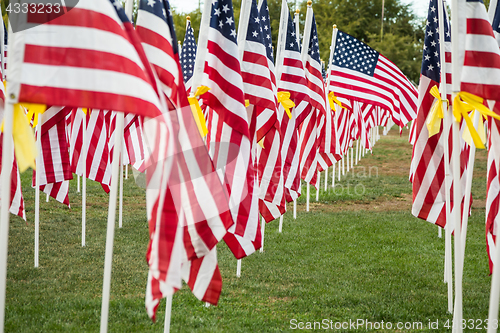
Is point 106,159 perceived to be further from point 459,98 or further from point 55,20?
point 459,98

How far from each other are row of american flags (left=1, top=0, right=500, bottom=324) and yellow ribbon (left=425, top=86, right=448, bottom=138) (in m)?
0.22

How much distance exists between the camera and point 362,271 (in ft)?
25.0

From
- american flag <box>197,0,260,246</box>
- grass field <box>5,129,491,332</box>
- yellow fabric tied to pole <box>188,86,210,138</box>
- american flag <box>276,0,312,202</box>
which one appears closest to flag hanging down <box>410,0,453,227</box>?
grass field <box>5,129,491,332</box>

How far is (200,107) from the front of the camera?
5543 millimetres

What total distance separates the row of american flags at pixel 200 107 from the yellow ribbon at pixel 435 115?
0.22 meters

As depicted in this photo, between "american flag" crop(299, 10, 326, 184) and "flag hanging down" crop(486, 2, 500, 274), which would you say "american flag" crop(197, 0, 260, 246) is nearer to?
"flag hanging down" crop(486, 2, 500, 274)

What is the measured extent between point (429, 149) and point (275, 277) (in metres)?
2.77

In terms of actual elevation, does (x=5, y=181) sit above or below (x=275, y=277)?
above

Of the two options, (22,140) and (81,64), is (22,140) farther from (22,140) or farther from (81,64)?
(81,64)

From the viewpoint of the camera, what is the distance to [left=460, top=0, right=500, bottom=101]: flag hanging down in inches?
158

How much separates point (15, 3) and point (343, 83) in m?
7.63

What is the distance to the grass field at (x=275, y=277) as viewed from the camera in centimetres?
560

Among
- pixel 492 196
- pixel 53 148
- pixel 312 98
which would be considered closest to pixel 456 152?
pixel 492 196

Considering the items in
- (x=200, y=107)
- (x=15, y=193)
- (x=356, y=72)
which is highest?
(x=356, y=72)
